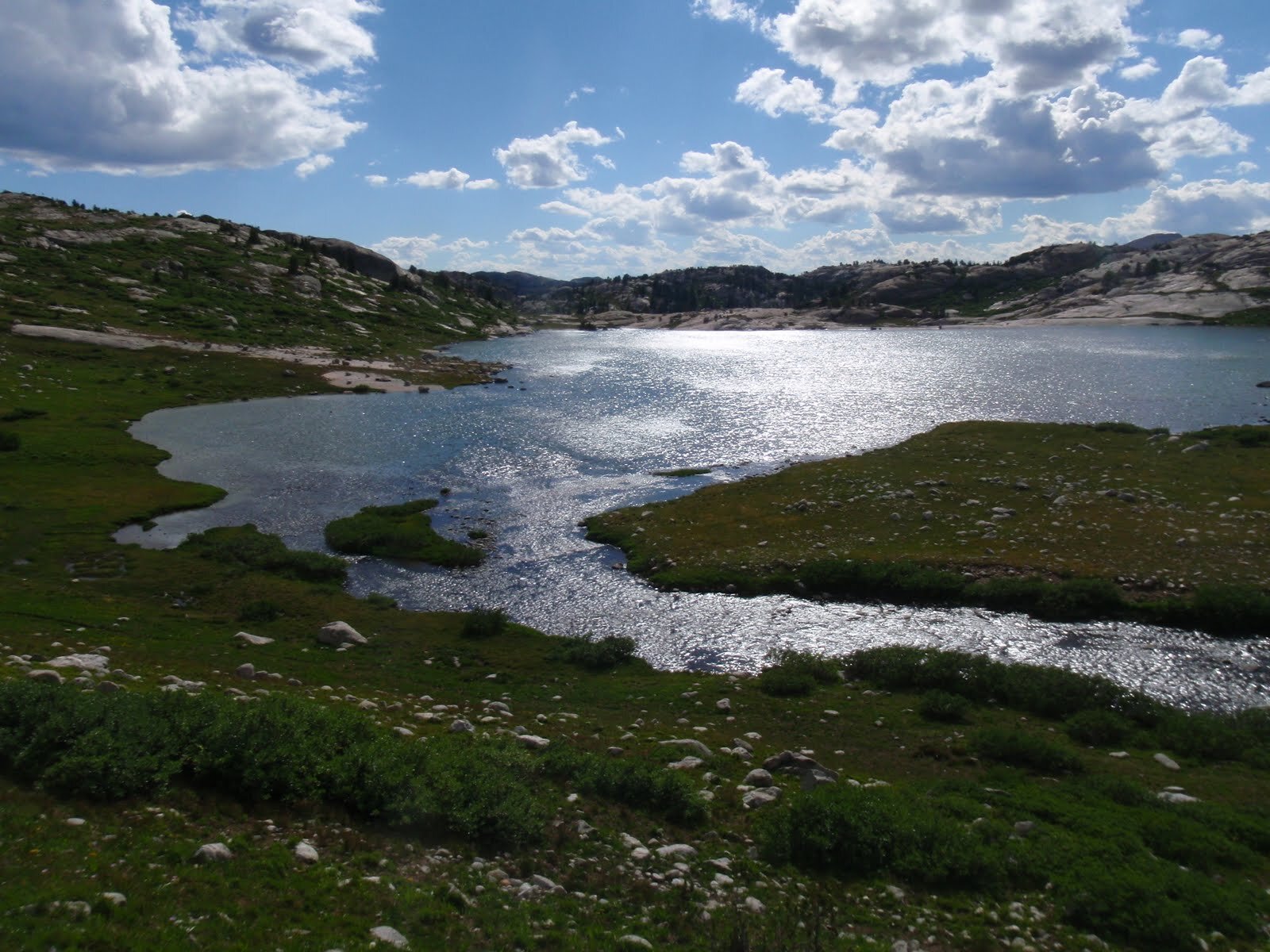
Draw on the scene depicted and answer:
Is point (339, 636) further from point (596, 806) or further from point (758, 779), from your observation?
point (758, 779)

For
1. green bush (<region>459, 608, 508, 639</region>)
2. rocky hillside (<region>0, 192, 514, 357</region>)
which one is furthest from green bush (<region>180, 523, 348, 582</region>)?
rocky hillside (<region>0, 192, 514, 357</region>)

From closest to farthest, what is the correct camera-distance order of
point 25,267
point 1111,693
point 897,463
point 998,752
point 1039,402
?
point 998,752, point 1111,693, point 897,463, point 1039,402, point 25,267

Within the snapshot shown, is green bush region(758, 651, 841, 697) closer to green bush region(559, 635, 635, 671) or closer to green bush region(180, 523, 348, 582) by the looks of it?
green bush region(559, 635, 635, 671)

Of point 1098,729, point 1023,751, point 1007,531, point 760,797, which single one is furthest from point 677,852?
point 1007,531

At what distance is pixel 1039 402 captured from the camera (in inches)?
3270

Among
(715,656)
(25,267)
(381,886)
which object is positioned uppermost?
(25,267)

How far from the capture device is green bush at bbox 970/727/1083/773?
18.1 meters

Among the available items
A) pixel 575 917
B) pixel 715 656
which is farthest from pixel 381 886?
pixel 715 656

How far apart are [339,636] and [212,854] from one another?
16893 mm

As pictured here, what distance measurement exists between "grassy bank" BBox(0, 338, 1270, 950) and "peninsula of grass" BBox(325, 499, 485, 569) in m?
13.9

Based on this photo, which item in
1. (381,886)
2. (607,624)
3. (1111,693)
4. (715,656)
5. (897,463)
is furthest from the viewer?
(897,463)

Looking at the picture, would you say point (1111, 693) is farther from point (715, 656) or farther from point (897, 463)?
point (897, 463)

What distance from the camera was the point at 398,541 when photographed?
40.9m

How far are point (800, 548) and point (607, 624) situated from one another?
11478 mm
